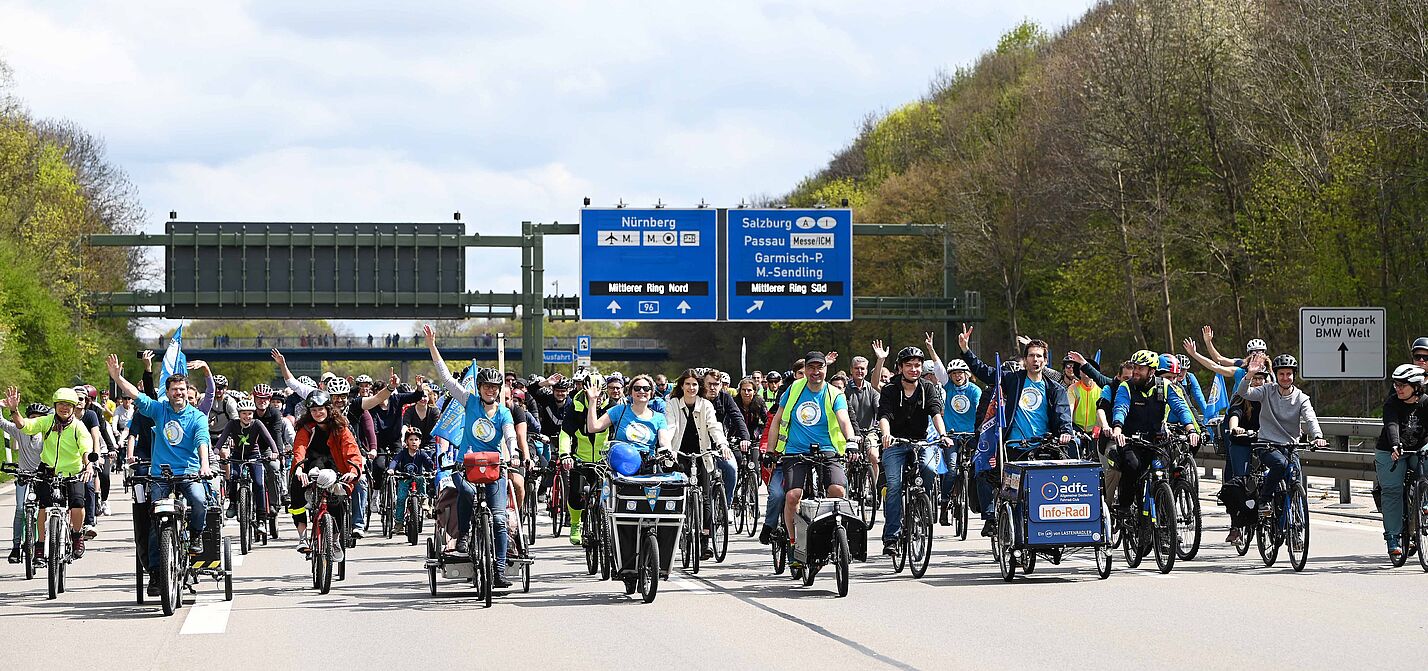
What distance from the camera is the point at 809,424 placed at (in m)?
14.6

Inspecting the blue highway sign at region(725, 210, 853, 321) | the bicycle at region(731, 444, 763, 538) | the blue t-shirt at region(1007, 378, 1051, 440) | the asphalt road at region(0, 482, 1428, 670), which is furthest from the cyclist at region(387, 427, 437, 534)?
the blue highway sign at region(725, 210, 853, 321)

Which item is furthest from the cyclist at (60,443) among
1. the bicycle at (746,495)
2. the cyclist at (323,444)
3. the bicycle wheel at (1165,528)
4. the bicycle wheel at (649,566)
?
the bicycle wheel at (1165,528)

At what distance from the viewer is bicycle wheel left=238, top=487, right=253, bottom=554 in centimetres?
1904

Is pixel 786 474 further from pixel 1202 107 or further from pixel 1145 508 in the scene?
pixel 1202 107

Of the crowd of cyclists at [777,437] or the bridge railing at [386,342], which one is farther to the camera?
the bridge railing at [386,342]

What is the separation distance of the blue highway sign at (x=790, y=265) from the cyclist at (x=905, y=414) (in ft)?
91.3

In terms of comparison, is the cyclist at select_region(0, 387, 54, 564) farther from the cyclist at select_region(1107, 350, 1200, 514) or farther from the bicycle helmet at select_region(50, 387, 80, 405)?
the cyclist at select_region(1107, 350, 1200, 514)

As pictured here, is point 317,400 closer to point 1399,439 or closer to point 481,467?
point 481,467

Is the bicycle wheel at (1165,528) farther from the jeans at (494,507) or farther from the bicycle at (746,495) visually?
the bicycle at (746,495)

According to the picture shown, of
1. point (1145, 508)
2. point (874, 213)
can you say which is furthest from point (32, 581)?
point (874, 213)

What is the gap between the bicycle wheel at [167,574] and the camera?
12.9 m

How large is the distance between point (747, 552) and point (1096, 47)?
31.7 meters

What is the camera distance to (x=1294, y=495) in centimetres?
1520

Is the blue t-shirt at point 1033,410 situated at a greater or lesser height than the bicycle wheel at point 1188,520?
greater
